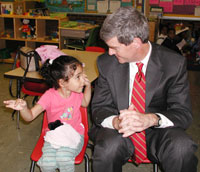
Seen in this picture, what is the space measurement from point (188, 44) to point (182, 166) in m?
4.68

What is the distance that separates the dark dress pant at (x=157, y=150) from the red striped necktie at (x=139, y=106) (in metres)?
0.04

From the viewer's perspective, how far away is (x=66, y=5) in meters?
6.12

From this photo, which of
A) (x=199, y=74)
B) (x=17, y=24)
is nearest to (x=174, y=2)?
(x=199, y=74)

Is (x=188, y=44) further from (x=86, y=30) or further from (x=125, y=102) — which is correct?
(x=125, y=102)

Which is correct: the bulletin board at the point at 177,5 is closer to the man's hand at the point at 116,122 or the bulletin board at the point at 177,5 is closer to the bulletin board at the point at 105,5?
the bulletin board at the point at 105,5

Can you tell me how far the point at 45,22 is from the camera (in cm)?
593

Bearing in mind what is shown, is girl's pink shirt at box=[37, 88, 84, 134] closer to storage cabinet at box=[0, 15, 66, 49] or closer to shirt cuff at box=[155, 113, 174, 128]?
shirt cuff at box=[155, 113, 174, 128]

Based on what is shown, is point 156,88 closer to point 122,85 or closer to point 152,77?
point 152,77

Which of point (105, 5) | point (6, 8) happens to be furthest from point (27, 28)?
point (105, 5)

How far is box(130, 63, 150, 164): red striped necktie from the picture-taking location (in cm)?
160

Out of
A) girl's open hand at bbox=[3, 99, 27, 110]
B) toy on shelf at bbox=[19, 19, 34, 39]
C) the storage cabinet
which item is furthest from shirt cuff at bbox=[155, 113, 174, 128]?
toy on shelf at bbox=[19, 19, 34, 39]

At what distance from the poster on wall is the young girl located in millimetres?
4553

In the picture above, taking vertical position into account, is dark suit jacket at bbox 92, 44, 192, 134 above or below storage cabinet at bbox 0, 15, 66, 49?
below

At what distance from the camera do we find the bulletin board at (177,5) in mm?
5484
